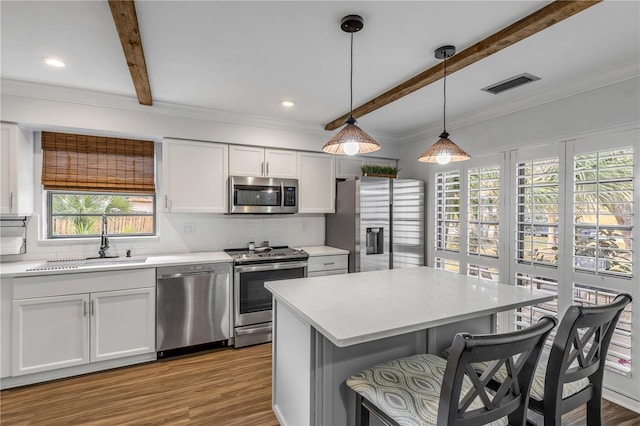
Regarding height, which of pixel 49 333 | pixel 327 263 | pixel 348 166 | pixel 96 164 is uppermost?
pixel 348 166

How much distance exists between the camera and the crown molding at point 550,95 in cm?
242

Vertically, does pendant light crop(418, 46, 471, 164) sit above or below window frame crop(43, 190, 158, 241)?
above

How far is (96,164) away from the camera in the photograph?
11.1 ft

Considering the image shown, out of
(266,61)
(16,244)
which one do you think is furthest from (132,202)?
(266,61)

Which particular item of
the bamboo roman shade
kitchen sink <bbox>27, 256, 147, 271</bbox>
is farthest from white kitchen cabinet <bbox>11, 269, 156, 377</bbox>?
the bamboo roman shade

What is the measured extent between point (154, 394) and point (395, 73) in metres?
3.15

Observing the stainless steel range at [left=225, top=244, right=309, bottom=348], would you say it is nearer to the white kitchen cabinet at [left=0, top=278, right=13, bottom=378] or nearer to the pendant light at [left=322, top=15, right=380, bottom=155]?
the white kitchen cabinet at [left=0, top=278, right=13, bottom=378]

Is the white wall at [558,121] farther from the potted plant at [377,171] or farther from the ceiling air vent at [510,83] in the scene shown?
the potted plant at [377,171]

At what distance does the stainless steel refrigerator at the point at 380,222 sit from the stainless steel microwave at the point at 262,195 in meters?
0.66

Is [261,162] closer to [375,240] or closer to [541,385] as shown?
[375,240]

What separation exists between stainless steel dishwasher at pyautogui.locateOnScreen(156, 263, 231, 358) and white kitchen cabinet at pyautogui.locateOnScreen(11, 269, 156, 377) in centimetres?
9

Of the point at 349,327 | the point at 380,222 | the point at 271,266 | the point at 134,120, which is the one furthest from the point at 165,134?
the point at 349,327

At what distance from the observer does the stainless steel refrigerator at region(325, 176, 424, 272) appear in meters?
3.87

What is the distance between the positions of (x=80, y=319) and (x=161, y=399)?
1.02m
